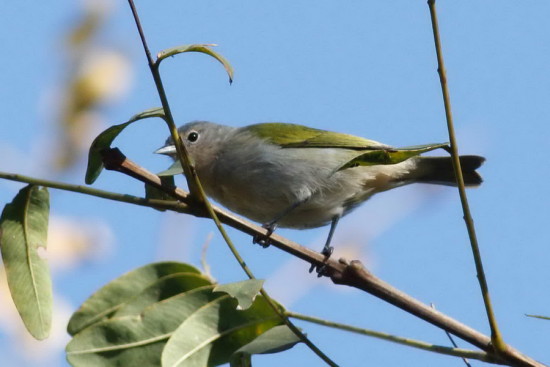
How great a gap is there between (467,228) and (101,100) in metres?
3.08

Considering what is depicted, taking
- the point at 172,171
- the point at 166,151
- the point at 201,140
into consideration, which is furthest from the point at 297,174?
the point at 172,171

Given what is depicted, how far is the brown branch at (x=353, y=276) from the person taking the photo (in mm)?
1831

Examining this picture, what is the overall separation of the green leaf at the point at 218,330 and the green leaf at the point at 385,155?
0.50 meters

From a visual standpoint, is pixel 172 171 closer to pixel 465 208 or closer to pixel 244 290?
pixel 244 290

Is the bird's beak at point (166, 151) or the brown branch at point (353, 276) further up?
the bird's beak at point (166, 151)

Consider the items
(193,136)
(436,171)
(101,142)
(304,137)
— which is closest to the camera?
(101,142)

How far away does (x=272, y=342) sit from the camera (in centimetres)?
197

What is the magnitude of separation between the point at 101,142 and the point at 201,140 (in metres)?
3.67

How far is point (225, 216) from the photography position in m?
2.16

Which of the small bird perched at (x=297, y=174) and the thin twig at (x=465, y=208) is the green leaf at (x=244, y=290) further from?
the small bird perched at (x=297, y=174)

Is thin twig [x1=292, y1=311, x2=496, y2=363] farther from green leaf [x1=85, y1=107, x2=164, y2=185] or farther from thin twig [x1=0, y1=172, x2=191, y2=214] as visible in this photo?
green leaf [x1=85, y1=107, x2=164, y2=185]

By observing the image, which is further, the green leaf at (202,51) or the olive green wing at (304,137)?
the olive green wing at (304,137)

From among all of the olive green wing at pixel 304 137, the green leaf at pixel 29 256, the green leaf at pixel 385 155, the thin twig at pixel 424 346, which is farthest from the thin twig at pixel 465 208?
the olive green wing at pixel 304 137

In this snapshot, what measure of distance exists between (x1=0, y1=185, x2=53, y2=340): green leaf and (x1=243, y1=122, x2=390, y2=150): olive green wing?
123 inches
